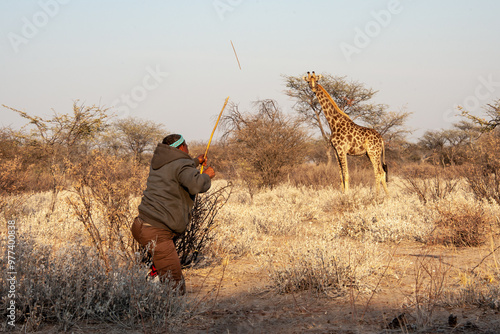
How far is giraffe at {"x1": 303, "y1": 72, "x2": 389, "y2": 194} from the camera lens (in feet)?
36.5

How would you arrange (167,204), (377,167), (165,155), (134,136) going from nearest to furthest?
(167,204)
(165,155)
(377,167)
(134,136)

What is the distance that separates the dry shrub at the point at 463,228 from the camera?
6.27 meters

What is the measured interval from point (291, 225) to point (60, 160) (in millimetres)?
6203

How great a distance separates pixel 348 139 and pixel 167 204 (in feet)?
26.4

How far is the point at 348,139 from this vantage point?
11.2 m

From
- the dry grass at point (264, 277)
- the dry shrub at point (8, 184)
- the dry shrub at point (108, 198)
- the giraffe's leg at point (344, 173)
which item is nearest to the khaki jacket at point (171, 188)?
the dry grass at point (264, 277)

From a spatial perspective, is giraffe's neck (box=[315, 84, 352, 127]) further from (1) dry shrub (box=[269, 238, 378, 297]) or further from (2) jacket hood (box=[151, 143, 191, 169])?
(2) jacket hood (box=[151, 143, 191, 169])

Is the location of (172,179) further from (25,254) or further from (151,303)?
(25,254)

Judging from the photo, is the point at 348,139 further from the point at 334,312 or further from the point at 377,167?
the point at 334,312

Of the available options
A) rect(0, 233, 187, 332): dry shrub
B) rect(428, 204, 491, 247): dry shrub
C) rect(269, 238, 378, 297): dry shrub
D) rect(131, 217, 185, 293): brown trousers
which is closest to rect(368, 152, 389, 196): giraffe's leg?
rect(428, 204, 491, 247): dry shrub

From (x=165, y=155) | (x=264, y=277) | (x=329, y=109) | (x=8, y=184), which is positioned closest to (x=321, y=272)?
(x=264, y=277)

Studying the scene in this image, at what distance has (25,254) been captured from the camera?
3.74 metres

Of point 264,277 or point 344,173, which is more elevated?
point 344,173

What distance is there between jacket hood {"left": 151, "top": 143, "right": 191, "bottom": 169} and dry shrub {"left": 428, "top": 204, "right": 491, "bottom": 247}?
4087mm
